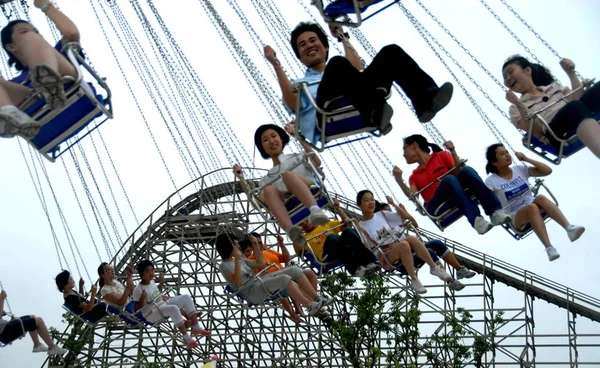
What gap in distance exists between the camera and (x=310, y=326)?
1761 cm

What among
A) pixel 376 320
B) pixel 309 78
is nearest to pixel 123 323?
pixel 376 320

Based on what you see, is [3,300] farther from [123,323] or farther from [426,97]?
[123,323]

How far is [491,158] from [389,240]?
4.61 feet

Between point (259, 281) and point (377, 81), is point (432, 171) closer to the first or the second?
point (377, 81)

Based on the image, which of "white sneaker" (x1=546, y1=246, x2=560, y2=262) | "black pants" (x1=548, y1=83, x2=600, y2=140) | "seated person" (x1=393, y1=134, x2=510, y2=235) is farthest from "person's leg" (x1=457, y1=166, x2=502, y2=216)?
"black pants" (x1=548, y1=83, x2=600, y2=140)

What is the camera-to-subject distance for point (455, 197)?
897cm

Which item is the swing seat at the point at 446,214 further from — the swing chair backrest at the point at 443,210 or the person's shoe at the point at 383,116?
the person's shoe at the point at 383,116

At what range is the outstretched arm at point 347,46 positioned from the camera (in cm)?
767

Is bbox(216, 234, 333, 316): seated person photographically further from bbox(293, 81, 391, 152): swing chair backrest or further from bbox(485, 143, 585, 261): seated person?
bbox(293, 81, 391, 152): swing chair backrest

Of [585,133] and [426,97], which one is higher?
[426,97]

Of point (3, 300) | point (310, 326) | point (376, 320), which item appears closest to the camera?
point (3, 300)

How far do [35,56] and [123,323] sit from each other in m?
12.7

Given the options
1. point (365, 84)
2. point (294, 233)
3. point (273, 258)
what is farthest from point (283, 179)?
point (273, 258)

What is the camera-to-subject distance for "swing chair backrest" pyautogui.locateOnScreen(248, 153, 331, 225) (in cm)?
842
